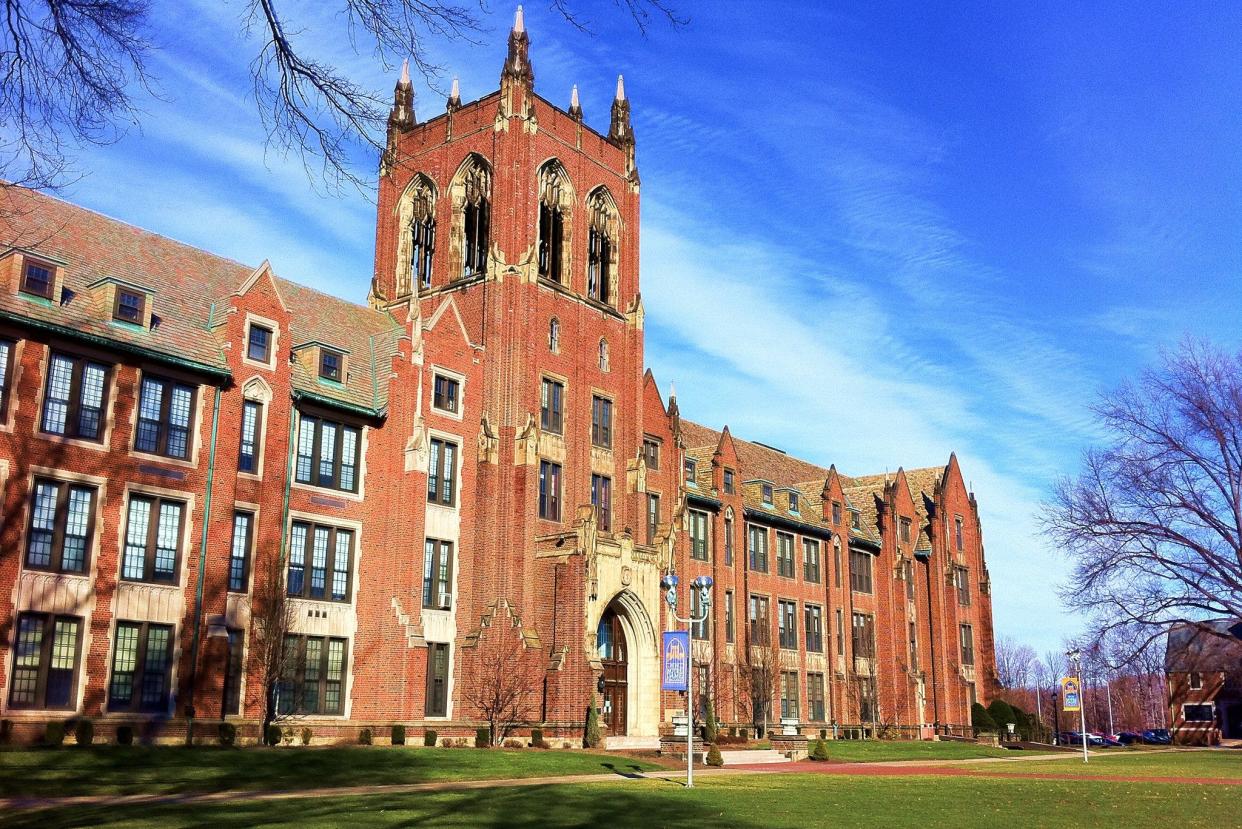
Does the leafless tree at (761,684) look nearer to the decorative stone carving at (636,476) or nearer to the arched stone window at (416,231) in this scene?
the decorative stone carving at (636,476)

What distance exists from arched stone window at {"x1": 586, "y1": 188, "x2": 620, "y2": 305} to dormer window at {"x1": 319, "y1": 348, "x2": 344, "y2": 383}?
1496cm

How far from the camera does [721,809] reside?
69.2 ft

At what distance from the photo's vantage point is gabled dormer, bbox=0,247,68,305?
102ft

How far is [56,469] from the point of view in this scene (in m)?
31.0

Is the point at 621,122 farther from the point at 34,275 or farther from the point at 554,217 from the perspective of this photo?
the point at 34,275

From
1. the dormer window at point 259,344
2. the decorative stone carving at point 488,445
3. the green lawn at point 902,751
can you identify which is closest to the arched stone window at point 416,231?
the decorative stone carving at point 488,445

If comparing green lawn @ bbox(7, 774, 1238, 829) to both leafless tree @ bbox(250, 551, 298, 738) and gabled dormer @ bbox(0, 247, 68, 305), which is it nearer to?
leafless tree @ bbox(250, 551, 298, 738)

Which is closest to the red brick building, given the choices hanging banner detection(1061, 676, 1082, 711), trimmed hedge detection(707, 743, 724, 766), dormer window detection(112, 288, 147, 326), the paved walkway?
dormer window detection(112, 288, 147, 326)

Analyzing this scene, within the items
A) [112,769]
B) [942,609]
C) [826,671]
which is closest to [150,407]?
[112,769]

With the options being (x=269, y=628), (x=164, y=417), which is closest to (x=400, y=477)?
(x=269, y=628)

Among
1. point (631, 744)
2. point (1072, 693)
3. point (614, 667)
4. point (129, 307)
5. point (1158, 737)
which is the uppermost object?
point (129, 307)

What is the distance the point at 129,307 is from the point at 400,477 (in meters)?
10.9

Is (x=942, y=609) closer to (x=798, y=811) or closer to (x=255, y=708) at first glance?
(x=255, y=708)

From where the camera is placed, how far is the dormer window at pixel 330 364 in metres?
39.6
